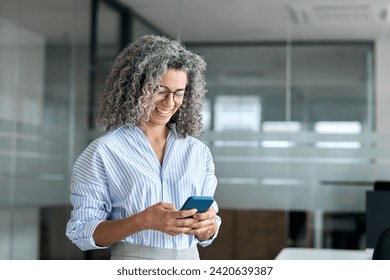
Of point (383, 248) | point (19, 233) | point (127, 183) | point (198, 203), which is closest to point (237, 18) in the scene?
point (19, 233)

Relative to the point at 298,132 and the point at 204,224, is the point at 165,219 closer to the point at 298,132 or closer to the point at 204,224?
the point at 204,224

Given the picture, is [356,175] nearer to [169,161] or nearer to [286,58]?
[286,58]

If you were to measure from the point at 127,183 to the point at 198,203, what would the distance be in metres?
0.22

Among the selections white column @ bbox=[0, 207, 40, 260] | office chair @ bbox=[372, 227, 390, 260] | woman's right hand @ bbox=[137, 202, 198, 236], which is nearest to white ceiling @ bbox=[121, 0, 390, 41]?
white column @ bbox=[0, 207, 40, 260]

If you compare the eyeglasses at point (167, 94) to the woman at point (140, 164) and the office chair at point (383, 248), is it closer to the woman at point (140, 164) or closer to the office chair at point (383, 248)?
the woman at point (140, 164)

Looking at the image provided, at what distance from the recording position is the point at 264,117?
551cm

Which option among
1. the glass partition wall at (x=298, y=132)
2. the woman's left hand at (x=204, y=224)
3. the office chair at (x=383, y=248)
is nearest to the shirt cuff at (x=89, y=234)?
the woman's left hand at (x=204, y=224)

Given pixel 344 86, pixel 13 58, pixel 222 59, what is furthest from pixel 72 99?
pixel 344 86

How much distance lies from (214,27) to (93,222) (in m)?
4.08

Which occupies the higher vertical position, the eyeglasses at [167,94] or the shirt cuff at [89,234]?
the eyeglasses at [167,94]

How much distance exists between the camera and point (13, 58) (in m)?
5.16

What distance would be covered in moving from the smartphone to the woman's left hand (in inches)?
0.7

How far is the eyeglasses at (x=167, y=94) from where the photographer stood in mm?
1801

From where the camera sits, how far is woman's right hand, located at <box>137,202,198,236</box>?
5.36ft
